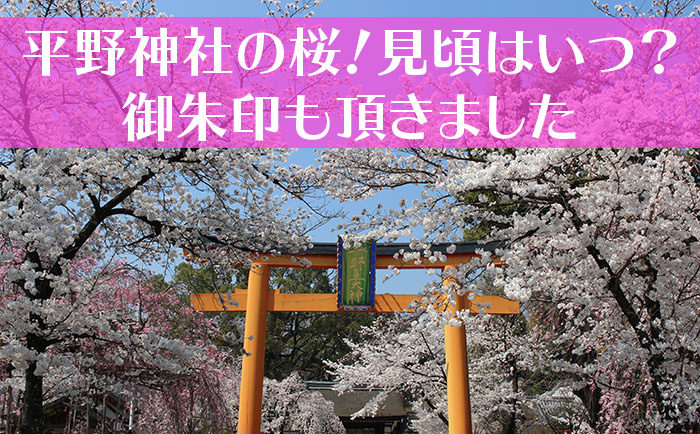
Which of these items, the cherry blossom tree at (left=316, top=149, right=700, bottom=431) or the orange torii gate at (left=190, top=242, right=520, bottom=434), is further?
the orange torii gate at (left=190, top=242, right=520, bottom=434)

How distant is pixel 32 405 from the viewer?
5.05 m

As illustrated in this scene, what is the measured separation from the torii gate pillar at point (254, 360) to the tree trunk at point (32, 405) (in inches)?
219

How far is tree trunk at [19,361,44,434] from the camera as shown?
16.3ft

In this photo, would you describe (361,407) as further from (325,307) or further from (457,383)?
(457,383)

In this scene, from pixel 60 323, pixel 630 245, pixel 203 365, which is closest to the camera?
pixel 630 245

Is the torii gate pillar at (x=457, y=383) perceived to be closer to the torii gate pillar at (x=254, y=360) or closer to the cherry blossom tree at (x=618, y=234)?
the torii gate pillar at (x=254, y=360)

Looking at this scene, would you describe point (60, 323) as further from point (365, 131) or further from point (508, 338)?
point (508, 338)

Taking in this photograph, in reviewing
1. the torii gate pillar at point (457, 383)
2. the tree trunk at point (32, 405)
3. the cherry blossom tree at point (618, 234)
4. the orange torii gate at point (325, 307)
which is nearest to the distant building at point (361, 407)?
the orange torii gate at point (325, 307)

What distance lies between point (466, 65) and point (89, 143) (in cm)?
391

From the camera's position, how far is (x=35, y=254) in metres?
5.18

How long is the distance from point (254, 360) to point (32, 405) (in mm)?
6562

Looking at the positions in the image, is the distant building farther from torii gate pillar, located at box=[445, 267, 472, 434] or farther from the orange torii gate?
torii gate pillar, located at box=[445, 267, 472, 434]

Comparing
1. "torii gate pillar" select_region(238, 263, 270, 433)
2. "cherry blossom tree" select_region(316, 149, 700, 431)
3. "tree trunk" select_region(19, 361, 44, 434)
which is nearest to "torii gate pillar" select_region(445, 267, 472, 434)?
"torii gate pillar" select_region(238, 263, 270, 433)

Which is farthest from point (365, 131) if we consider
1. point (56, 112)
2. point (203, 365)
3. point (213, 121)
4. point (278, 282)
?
point (278, 282)
